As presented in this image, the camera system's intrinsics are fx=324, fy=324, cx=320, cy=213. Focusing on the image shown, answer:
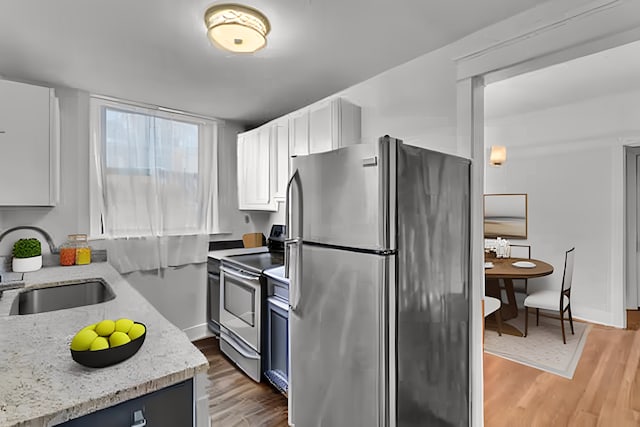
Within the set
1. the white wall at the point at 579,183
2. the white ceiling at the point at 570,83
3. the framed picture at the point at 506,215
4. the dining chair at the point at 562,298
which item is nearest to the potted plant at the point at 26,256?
the white ceiling at the point at 570,83

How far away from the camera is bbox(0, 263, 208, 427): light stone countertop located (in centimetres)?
80

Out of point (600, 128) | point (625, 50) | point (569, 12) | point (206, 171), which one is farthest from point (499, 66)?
point (600, 128)

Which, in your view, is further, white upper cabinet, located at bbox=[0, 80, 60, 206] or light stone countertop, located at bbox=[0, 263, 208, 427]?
white upper cabinet, located at bbox=[0, 80, 60, 206]

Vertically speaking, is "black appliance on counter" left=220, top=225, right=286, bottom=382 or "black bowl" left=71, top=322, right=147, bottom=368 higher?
"black bowl" left=71, top=322, right=147, bottom=368

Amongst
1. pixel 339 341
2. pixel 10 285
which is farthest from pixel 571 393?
pixel 10 285

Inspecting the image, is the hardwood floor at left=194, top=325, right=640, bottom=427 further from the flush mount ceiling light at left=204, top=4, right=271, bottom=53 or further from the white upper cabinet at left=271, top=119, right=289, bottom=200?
the flush mount ceiling light at left=204, top=4, right=271, bottom=53

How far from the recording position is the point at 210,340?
132 inches

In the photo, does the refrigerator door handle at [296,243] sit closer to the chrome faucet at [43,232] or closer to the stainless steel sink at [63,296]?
the stainless steel sink at [63,296]

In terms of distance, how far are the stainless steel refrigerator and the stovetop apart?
A: 76cm

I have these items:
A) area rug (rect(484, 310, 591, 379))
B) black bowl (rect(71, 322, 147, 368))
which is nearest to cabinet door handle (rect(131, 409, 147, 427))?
black bowl (rect(71, 322, 147, 368))

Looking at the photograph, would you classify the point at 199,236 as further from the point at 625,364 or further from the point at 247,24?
the point at 625,364

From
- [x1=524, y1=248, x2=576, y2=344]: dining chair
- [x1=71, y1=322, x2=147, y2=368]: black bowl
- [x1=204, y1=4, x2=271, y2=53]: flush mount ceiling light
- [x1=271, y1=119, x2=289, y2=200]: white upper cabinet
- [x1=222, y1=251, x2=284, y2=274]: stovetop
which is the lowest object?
[x1=524, y1=248, x2=576, y2=344]: dining chair

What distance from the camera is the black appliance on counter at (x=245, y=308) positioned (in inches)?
98.1

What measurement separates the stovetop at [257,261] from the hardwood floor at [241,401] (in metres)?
0.89
